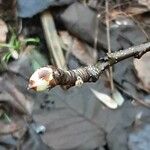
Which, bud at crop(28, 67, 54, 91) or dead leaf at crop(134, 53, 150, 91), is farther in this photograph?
dead leaf at crop(134, 53, 150, 91)

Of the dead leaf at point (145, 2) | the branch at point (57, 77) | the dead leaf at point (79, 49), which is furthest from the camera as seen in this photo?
the dead leaf at point (145, 2)

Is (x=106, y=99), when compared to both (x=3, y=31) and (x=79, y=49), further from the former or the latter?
(x=3, y=31)

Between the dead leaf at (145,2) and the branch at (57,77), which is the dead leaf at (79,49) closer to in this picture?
the dead leaf at (145,2)

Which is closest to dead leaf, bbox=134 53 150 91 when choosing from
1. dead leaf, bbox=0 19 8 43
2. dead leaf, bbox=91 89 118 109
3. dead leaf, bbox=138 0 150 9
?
dead leaf, bbox=91 89 118 109

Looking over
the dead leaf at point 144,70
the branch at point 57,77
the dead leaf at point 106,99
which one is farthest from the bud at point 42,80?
the dead leaf at point 144,70

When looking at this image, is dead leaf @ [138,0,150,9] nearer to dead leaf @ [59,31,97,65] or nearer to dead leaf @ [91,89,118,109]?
dead leaf @ [59,31,97,65]

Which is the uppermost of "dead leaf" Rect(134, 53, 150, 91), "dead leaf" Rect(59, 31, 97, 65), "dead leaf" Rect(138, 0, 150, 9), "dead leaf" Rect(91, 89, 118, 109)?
"dead leaf" Rect(138, 0, 150, 9)

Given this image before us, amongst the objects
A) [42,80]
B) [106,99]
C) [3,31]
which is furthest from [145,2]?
[42,80]

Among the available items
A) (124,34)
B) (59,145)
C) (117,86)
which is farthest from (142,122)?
(124,34)

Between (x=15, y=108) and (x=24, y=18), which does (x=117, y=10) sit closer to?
(x=24, y=18)
